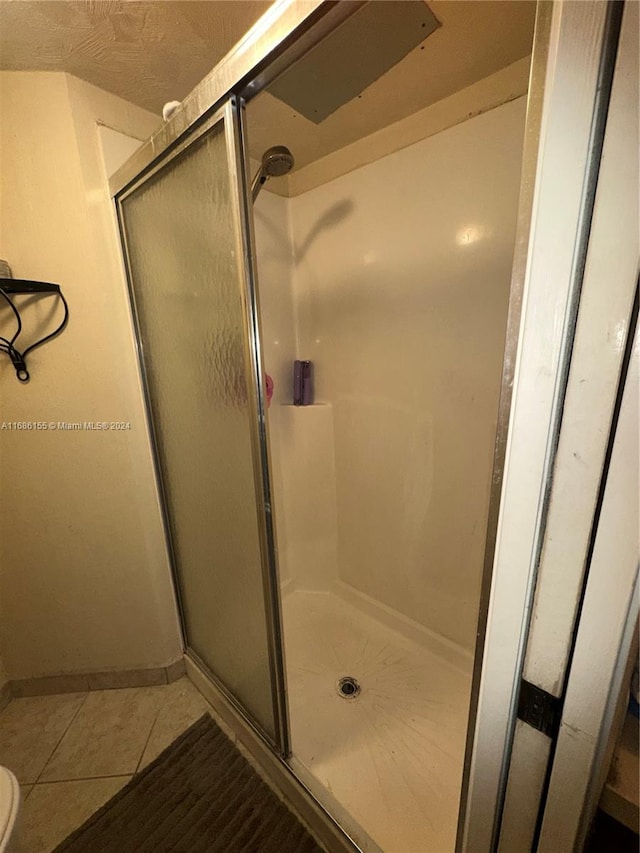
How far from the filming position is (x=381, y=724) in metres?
1.19

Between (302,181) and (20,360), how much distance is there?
1.34 metres

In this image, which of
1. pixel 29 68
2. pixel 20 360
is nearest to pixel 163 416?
pixel 20 360

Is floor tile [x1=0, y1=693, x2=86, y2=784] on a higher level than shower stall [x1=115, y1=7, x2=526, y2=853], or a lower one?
lower

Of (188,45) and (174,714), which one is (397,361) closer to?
(188,45)

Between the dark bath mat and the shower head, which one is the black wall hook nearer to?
the shower head

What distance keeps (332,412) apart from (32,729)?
168 cm

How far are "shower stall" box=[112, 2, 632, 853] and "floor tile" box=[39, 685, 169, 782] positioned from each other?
0.68ft

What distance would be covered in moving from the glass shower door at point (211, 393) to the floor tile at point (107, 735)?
292mm

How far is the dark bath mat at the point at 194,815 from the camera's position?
3.01ft

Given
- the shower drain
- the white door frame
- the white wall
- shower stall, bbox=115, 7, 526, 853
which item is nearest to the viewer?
the white door frame

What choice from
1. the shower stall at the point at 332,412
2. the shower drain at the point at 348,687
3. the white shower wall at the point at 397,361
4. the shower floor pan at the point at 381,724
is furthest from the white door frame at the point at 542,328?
the shower drain at the point at 348,687

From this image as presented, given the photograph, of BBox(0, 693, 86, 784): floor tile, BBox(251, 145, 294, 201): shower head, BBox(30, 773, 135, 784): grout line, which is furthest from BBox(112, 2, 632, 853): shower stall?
BBox(0, 693, 86, 784): floor tile

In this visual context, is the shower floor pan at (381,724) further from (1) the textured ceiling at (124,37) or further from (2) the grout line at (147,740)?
(1) the textured ceiling at (124,37)

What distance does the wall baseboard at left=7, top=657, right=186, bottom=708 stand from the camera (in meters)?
1.32
